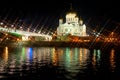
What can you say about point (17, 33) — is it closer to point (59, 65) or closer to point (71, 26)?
point (71, 26)

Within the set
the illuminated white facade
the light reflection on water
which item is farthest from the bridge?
the light reflection on water

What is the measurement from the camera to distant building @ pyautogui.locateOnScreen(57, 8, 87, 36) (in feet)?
514

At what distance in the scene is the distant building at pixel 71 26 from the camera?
514 ft

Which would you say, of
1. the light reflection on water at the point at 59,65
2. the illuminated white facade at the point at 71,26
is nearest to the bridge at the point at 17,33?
the illuminated white facade at the point at 71,26

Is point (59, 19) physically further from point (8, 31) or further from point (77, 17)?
point (8, 31)

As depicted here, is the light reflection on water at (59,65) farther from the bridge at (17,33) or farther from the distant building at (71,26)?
the distant building at (71,26)

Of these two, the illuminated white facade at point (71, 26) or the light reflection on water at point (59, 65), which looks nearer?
the light reflection on water at point (59, 65)

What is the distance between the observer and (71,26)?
15725 centimetres

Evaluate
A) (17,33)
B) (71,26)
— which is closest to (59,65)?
(17,33)

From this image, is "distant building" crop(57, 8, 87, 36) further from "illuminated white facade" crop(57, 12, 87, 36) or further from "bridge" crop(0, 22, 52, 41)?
"bridge" crop(0, 22, 52, 41)

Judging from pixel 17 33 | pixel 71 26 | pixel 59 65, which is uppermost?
pixel 71 26

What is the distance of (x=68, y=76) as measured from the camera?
2777cm

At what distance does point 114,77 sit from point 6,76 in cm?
999

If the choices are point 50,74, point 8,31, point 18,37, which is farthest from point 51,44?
point 50,74
